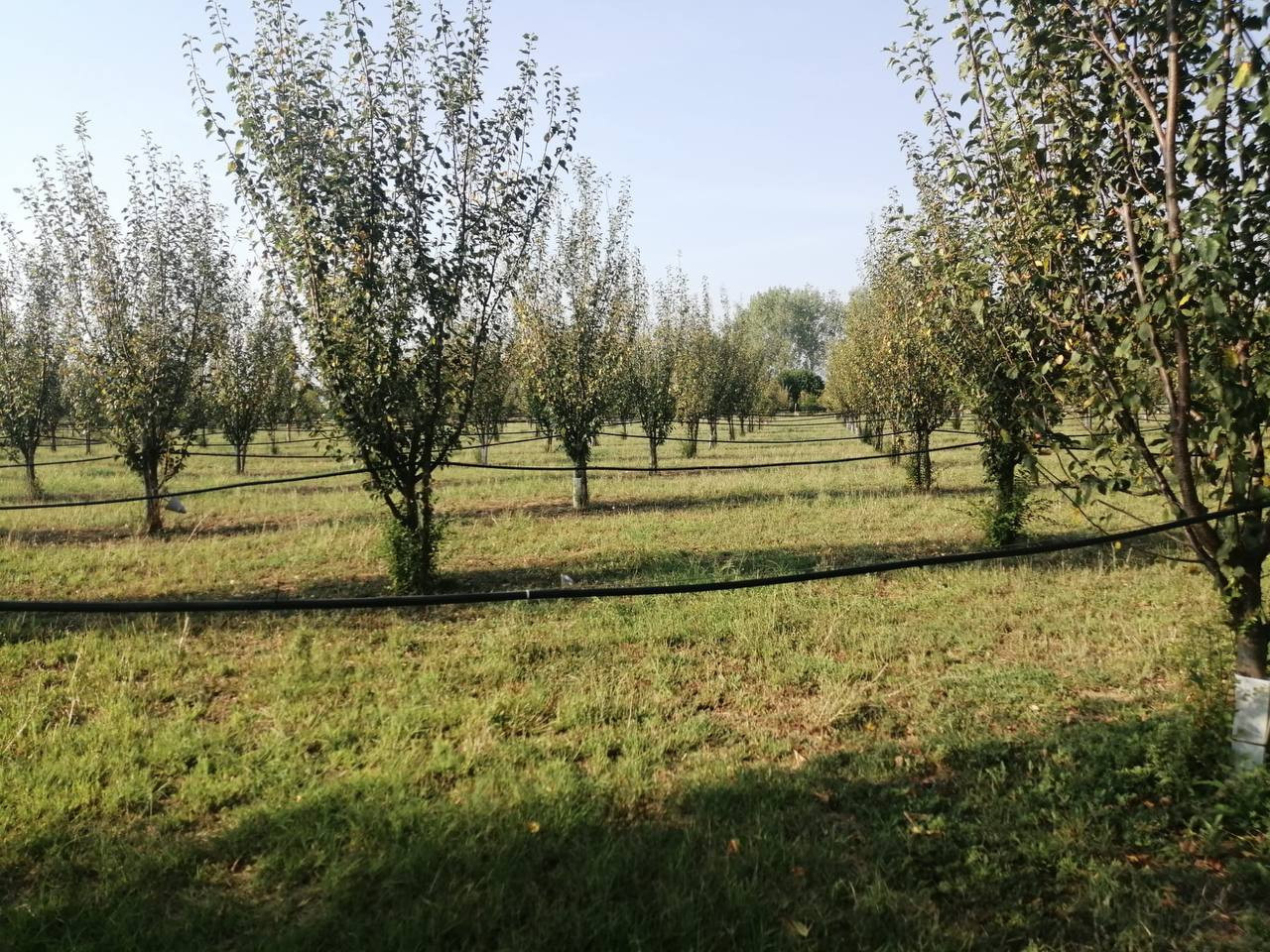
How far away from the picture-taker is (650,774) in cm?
390

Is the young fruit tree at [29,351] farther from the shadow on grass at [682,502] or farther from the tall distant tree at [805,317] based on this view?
the tall distant tree at [805,317]

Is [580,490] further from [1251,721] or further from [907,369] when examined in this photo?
[1251,721]

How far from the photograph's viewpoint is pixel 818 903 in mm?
2887

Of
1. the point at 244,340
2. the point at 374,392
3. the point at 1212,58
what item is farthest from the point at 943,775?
the point at 244,340

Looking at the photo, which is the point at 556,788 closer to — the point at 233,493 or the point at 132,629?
the point at 132,629

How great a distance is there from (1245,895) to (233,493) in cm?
1712

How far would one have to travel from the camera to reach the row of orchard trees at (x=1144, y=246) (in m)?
3.09

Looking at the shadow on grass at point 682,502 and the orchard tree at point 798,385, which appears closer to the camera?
the shadow on grass at point 682,502

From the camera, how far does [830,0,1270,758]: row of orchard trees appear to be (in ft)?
10.2

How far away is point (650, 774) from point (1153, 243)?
3.52 metres

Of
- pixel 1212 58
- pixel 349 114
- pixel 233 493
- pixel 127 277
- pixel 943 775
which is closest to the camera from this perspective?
pixel 1212 58

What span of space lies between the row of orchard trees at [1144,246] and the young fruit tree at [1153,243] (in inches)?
0.4

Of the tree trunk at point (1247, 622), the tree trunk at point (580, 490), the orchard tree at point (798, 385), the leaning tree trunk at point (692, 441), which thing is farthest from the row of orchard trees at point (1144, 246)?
the orchard tree at point (798, 385)

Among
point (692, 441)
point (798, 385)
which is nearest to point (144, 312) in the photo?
point (692, 441)
